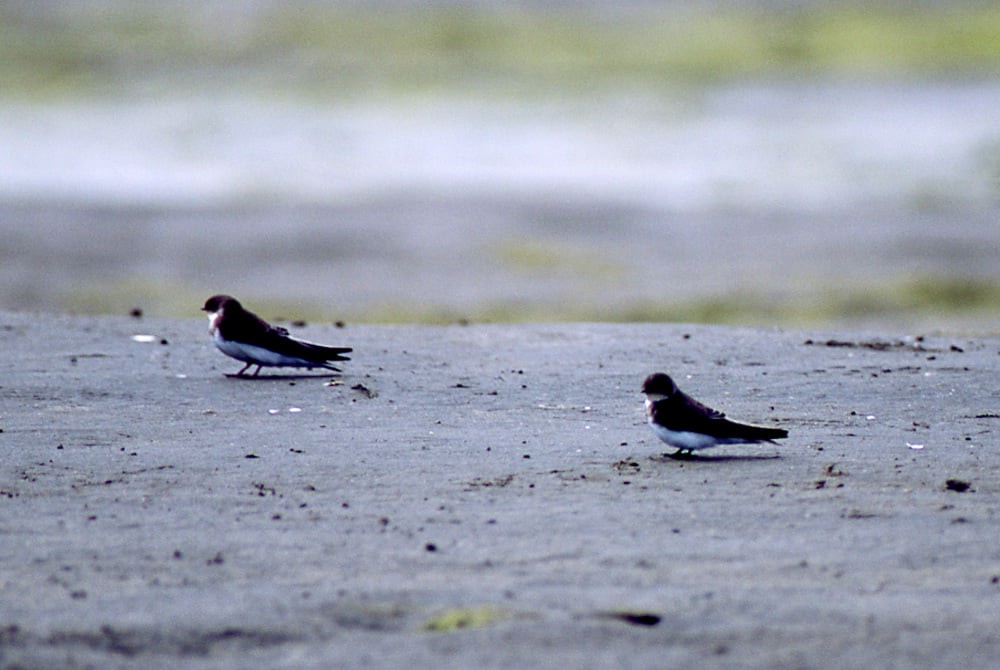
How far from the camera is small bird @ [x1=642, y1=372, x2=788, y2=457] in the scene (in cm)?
838

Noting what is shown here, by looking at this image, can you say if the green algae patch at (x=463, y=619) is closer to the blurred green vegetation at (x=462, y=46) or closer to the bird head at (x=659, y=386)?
the bird head at (x=659, y=386)

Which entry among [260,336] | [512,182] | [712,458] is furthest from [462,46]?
[712,458]

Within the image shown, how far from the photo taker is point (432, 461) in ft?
28.1

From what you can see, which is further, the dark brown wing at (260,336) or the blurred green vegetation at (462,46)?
the blurred green vegetation at (462,46)

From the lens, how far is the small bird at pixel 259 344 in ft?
35.9

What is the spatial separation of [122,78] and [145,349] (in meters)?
45.0

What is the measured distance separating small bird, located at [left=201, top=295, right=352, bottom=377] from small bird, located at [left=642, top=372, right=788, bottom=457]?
315 cm

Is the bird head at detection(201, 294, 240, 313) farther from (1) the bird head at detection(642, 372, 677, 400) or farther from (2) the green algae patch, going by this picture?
(2) the green algae patch

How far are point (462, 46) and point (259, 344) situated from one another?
6064cm

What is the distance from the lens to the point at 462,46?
231 ft

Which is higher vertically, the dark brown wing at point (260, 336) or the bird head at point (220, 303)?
the bird head at point (220, 303)

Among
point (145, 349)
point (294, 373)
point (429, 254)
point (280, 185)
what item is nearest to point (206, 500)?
point (294, 373)

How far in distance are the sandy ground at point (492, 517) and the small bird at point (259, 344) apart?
0.21 meters

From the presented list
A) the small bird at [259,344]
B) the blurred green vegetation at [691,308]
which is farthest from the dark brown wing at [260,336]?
the blurred green vegetation at [691,308]
